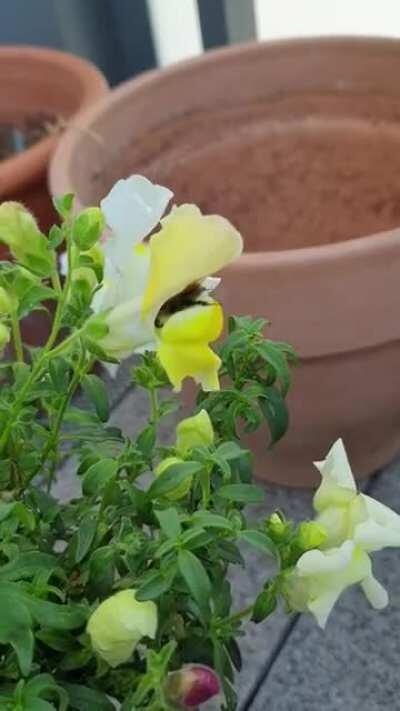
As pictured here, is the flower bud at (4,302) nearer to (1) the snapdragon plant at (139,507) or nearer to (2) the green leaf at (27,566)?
(1) the snapdragon plant at (139,507)

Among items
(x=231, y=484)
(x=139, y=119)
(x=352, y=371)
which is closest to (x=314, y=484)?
(x=352, y=371)

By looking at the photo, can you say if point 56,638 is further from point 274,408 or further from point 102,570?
point 274,408

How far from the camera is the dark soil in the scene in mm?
1334

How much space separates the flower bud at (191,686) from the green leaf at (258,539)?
77mm

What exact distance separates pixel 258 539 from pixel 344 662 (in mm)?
471

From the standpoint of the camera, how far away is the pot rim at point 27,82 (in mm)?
1125

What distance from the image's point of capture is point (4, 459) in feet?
2.05

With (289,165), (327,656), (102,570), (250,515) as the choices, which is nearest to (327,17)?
(289,165)

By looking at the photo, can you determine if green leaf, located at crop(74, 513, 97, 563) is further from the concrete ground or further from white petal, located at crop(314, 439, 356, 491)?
the concrete ground

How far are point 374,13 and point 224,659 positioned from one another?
1019 millimetres

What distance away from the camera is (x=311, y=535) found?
1.78ft

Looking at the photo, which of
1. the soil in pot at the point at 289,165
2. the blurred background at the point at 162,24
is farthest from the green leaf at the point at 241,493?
the blurred background at the point at 162,24

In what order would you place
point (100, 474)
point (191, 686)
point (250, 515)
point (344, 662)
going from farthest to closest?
1. point (250, 515)
2. point (344, 662)
3. point (100, 474)
4. point (191, 686)

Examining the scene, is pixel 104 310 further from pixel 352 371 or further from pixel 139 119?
pixel 139 119
